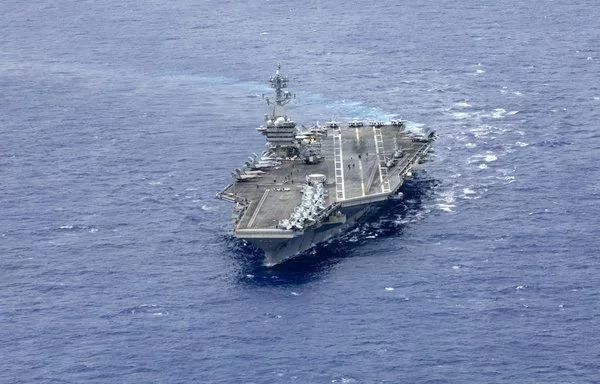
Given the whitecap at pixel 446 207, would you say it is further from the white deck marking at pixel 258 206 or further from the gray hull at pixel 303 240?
the white deck marking at pixel 258 206

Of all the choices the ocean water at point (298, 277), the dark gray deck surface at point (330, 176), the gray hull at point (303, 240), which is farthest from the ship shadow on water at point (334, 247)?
the dark gray deck surface at point (330, 176)

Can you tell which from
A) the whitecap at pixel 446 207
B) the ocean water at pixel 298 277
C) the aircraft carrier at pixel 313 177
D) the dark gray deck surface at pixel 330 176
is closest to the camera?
the ocean water at pixel 298 277

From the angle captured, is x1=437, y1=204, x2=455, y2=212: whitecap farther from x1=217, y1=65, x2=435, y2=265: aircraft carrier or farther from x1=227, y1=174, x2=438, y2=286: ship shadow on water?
x1=217, y1=65, x2=435, y2=265: aircraft carrier

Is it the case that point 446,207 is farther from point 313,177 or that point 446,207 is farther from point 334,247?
point 334,247

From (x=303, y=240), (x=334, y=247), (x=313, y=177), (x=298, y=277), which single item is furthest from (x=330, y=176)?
(x=298, y=277)

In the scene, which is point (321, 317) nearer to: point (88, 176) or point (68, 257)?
point (68, 257)
